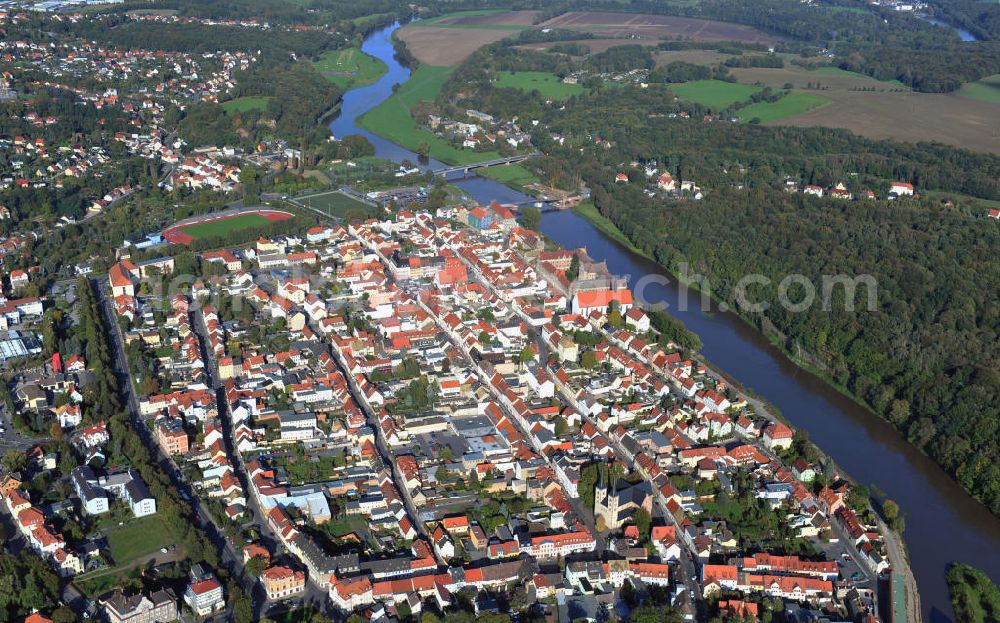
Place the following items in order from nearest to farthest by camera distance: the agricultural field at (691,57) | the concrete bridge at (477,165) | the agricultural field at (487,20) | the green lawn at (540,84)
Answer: the concrete bridge at (477,165)
the green lawn at (540,84)
the agricultural field at (691,57)
the agricultural field at (487,20)

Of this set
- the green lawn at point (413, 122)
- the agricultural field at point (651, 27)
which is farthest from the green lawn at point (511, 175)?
the agricultural field at point (651, 27)

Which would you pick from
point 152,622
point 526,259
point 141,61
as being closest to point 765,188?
point 526,259

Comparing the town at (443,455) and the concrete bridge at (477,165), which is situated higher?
the town at (443,455)

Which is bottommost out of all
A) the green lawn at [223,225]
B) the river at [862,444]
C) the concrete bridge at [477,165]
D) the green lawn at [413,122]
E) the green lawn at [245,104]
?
the river at [862,444]

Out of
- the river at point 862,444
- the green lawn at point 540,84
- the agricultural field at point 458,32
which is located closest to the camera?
the river at point 862,444

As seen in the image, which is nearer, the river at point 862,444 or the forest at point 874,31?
the river at point 862,444

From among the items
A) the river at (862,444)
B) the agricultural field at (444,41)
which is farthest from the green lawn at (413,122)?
the river at (862,444)

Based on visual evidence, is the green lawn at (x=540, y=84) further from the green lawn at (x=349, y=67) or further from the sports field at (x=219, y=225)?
the sports field at (x=219, y=225)

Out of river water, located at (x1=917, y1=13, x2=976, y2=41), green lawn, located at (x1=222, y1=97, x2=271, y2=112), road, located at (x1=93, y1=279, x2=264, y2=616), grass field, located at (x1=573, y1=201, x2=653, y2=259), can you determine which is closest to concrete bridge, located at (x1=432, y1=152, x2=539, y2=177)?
grass field, located at (x1=573, y1=201, x2=653, y2=259)
